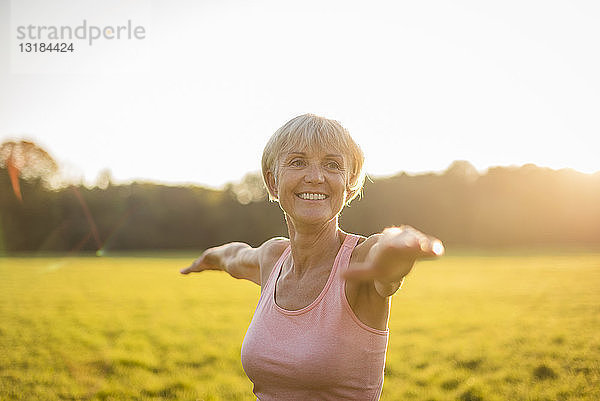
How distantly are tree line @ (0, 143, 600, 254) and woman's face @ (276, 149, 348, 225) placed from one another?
4812cm

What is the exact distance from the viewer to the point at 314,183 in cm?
224

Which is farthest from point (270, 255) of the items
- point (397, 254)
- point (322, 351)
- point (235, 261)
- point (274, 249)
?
point (397, 254)

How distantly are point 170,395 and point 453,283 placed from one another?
16.2 meters

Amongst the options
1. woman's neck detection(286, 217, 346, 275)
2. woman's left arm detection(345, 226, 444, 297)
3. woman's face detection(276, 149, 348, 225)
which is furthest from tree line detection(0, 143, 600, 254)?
woman's left arm detection(345, 226, 444, 297)

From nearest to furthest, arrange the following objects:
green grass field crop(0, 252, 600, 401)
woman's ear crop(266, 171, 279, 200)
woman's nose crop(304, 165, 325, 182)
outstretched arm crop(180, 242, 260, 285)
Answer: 1. woman's nose crop(304, 165, 325, 182)
2. woman's ear crop(266, 171, 279, 200)
3. outstretched arm crop(180, 242, 260, 285)
4. green grass field crop(0, 252, 600, 401)

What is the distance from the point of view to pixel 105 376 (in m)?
6.75

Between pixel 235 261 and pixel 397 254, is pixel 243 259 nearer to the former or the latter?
pixel 235 261

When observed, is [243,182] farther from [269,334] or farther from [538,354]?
[269,334]

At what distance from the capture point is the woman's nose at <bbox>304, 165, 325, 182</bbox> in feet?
7.28

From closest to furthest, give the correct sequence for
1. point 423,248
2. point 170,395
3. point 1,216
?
point 423,248 < point 170,395 < point 1,216

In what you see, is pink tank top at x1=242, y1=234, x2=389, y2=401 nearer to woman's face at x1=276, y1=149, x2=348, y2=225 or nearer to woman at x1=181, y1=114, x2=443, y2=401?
woman at x1=181, y1=114, x2=443, y2=401

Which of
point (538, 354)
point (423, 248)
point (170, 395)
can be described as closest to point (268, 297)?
point (423, 248)

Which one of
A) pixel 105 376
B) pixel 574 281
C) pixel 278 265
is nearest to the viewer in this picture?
pixel 278 265

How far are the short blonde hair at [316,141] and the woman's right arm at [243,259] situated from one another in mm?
613
